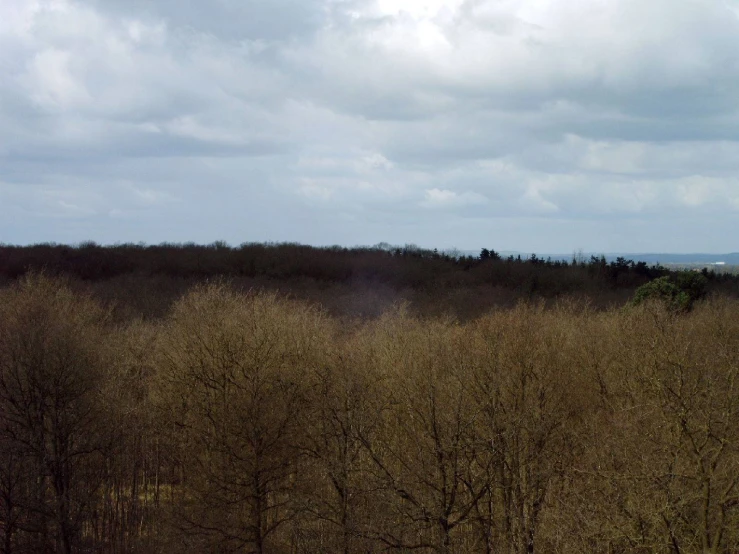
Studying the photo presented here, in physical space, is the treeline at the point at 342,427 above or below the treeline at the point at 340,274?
below

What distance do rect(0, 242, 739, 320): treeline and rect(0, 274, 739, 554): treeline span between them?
1220 inches

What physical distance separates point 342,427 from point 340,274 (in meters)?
66.7

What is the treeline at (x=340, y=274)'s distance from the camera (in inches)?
2990

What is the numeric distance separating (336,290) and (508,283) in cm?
1954

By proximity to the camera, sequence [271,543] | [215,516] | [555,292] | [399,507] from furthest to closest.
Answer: [555,292]
[271,543]
[215,516]
[399,507]

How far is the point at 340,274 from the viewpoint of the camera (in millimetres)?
97500

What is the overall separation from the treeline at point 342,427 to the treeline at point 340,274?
30991mm

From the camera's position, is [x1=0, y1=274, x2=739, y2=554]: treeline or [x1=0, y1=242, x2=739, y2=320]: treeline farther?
[x1=0, y1=242, x2=739, y2=320]: treeline

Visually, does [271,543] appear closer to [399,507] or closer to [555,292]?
[399,507]

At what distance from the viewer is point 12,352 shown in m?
33.2

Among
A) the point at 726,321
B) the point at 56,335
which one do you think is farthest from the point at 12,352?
the point at 726,321

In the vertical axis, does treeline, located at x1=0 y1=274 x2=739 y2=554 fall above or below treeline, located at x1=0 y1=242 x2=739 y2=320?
below

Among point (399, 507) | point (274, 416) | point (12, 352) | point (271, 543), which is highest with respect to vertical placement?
point (12, 352)

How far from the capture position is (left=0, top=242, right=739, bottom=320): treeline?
75938mm
